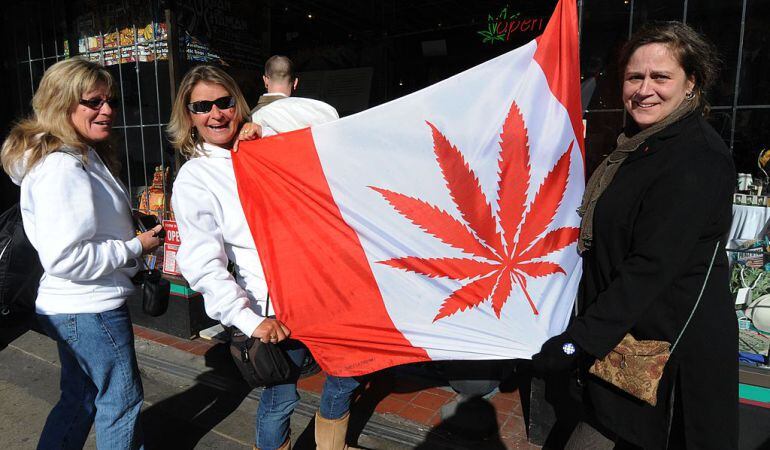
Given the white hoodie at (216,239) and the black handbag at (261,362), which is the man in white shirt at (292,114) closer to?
the white hoodie at (216,239)

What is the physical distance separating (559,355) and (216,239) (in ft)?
4.55

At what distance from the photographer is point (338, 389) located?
8.30 feet

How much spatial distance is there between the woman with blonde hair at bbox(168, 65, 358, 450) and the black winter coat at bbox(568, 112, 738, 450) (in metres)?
1.24

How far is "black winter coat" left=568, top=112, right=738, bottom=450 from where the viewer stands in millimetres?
1617

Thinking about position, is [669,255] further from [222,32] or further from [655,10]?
[222,32]

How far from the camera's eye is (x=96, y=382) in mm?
2240

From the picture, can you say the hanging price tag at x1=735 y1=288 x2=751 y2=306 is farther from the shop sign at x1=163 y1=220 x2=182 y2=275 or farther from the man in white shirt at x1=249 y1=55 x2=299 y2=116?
the shop sign at x1=163 y1=220 x2=182 y2=275

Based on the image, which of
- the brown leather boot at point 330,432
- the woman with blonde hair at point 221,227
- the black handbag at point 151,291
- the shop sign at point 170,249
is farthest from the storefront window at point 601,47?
the shop sign at point 170,249

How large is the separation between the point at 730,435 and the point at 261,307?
5.96 feet

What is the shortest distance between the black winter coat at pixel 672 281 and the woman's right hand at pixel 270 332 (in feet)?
3.65

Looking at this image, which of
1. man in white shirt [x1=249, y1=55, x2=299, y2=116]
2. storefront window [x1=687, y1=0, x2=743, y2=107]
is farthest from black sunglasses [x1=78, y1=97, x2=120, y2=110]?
storefront window [x1=687, y1=0, x2=743, y2=107]

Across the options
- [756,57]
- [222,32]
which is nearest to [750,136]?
[756,57]

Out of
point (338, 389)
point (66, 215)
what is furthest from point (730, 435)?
point (66, 215)

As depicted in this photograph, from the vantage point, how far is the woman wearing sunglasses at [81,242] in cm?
199
